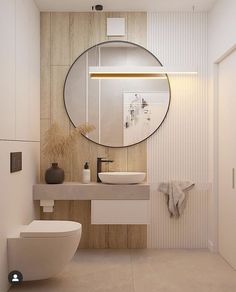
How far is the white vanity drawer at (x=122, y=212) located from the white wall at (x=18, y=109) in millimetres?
679

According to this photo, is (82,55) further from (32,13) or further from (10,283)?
(10,283)

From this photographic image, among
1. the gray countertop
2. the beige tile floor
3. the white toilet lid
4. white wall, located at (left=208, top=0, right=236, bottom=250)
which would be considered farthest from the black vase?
white wall, located at (left=208, top=0, right=236, bottom=250)

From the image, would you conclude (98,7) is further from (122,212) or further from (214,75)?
(122,212)

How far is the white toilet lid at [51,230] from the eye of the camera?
9.47 feet

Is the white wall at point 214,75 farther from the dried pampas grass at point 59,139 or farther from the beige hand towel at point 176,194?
the dried pampas grass at point 59,139

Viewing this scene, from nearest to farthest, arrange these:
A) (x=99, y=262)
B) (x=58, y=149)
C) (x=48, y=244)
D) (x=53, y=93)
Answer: (x=48, y=244)
(x=99, y=262)
(x=58, y=149)
(x=53, y=93)

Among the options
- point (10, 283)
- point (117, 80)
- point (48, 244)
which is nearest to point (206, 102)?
point (117, 80)

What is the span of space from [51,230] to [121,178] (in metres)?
1.02

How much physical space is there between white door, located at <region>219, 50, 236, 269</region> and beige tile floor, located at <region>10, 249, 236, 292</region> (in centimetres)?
24

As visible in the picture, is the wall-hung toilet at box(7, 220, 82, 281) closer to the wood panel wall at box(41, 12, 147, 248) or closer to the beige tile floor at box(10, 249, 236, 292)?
the beige tile floor at box(10, 249, 236, 292)

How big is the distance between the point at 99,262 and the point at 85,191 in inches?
27.5

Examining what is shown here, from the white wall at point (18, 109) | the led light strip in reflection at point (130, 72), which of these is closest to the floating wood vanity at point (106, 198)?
the white wall at point (18, 109)

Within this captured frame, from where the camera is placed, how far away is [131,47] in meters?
4.11

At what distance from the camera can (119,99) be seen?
13.4ft
